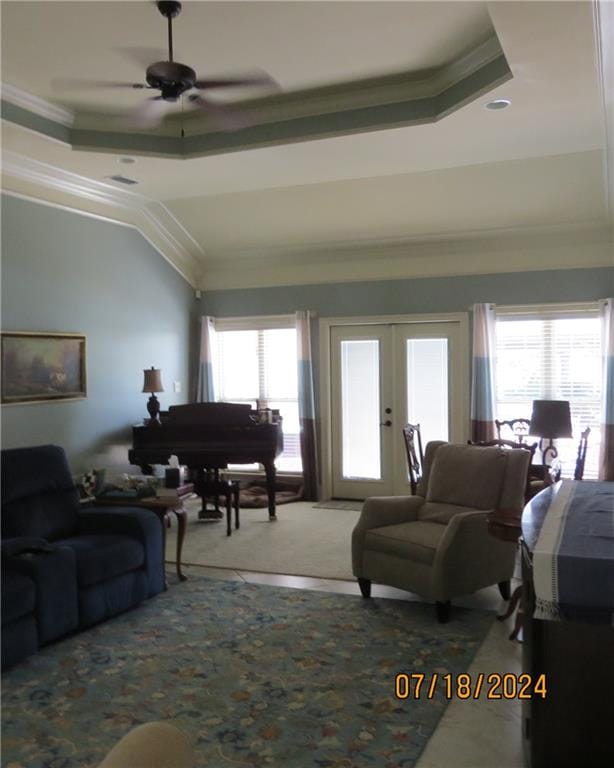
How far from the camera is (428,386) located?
7.20 metres

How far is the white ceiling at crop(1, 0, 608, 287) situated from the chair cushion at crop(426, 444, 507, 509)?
6.94ft

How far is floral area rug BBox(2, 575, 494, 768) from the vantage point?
2.71 metres

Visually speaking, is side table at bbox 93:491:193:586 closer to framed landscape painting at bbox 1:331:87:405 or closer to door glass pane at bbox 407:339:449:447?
A: framed landscape painting at bbox 1:331:87:405

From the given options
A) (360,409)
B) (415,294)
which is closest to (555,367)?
(415,294)

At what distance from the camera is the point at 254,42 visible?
3697mm

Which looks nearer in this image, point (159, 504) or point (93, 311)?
point (159, 504)

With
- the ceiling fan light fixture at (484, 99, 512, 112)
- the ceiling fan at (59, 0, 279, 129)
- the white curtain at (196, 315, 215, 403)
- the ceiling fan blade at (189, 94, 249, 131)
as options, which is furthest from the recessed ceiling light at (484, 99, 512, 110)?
the white curtain at (196, 315, 215, 403)

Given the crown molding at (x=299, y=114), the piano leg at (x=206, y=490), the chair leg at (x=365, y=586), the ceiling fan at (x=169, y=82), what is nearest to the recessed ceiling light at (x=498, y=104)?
the crown molding at (x=299, y=114)

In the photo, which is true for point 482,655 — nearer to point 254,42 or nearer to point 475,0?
point 475,0

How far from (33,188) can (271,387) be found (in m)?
3.48

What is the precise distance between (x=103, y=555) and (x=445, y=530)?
2035mm

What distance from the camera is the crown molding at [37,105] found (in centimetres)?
425

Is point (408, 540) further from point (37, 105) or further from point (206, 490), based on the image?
point (37, 105)
